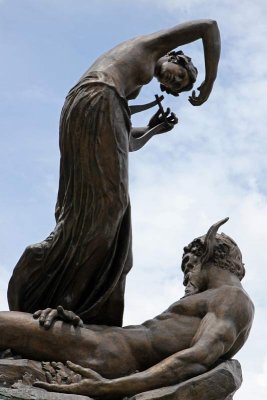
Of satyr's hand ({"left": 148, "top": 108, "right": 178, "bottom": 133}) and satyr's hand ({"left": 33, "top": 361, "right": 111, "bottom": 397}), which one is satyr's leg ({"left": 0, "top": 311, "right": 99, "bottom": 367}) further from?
satyr's hand ({"left": 148, "top": 108, "right": 178, "bottom": 133})

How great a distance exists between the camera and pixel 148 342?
22.7 feet

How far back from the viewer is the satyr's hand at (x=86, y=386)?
640cm

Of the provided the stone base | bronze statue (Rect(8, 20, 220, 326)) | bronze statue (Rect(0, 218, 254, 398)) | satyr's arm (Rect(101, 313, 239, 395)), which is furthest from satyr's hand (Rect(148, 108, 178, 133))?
the stone base

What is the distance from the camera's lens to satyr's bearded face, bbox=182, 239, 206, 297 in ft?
24.2

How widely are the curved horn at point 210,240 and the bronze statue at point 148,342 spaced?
18 centimetres

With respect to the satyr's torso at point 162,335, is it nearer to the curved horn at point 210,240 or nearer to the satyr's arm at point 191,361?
the satyr's arm at point 191,361

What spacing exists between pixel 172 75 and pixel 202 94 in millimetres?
275

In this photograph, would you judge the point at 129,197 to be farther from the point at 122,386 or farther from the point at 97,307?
the point at 122,386

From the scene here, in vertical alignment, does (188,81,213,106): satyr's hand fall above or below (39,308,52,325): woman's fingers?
above

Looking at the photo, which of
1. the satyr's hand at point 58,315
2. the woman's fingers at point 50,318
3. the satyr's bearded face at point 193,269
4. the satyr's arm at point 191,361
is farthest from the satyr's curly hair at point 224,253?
the woman's fingers at point 50,318

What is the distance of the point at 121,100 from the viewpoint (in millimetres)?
7078

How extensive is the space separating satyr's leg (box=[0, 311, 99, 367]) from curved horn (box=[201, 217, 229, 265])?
119cm

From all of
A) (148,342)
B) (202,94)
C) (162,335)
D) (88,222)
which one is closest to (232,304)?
(162,335)

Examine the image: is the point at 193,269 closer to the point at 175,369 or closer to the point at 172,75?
the point at 175,369
